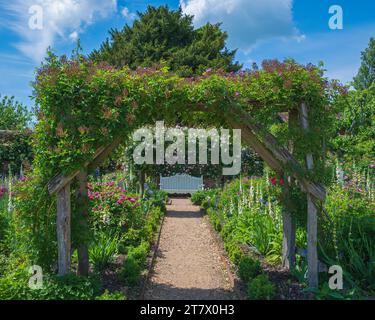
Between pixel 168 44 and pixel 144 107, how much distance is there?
20.2 m

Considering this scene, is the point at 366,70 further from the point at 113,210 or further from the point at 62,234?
the point at 62,234

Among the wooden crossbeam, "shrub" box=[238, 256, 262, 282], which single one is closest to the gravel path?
"shrub" box=[238, 256, 262, 282]

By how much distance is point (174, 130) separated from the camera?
11.5 m

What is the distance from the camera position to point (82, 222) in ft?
15.9

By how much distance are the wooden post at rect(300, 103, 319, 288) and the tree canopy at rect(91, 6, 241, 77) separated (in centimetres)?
1680

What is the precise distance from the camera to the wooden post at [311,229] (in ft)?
15.8

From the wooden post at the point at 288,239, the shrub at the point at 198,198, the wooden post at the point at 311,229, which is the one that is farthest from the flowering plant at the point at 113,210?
the shrub at the point at 198,198

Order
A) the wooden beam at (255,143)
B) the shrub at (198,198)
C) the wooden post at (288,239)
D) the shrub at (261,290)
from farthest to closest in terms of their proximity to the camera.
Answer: the shrub at (198,198) → the wooden post at (288,239) → the wooden beam at (255,143) → the shrub at (261,290)

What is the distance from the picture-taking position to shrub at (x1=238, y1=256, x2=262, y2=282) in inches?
205

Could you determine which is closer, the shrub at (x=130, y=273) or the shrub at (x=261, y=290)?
the shrub at (x=261, y=290)

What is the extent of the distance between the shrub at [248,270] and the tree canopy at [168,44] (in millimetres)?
17059

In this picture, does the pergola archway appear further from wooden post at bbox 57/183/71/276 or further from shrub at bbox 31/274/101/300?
shrub at bbox 31/274/101/300

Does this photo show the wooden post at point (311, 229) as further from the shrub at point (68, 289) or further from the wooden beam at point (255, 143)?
the shrub at point (68, 289)

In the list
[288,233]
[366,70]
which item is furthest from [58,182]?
[366,70]
